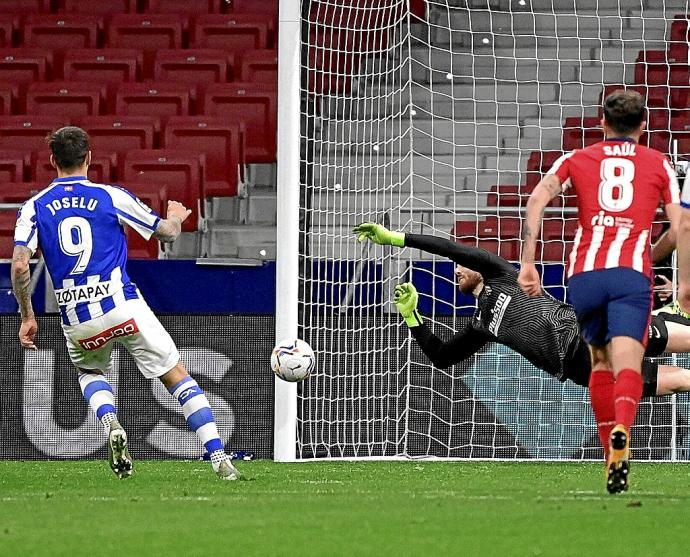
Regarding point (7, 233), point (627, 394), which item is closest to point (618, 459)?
point (627, 394)

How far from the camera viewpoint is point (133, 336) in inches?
251

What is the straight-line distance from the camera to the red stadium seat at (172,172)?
12.1 meters

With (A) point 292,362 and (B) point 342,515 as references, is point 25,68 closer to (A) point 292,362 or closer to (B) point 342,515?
(A) point 292,362

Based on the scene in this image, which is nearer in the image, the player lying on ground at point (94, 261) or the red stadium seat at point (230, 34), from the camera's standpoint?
the player lying on ground at point (94, 261)

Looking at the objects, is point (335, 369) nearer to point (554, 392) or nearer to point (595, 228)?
point (554, 392)

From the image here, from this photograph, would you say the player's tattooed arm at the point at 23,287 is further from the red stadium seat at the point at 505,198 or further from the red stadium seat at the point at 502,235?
the red stadium seat at the point at 505,198

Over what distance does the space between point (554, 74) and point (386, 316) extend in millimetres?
4583

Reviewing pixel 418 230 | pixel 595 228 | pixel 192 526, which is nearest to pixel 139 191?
pixel 418 230

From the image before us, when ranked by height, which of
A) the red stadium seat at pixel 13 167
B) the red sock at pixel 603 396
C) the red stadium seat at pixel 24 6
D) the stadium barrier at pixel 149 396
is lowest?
the stadium barrier at pixel 149 396

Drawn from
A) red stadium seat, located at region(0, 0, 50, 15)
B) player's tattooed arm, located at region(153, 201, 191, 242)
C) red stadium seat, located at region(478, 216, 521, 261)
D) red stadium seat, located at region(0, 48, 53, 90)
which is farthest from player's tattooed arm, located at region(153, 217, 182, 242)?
red stadium seat, located at region(0, 0, 50, 15)

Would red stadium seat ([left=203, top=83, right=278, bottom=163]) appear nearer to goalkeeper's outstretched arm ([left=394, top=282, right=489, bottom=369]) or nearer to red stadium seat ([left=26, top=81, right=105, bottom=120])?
red stadium seat ([left=26, top=81, right=105, bottom=120])

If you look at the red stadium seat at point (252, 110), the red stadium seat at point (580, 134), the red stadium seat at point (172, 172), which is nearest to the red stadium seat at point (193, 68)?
the red stadium seat at point (252, 110)

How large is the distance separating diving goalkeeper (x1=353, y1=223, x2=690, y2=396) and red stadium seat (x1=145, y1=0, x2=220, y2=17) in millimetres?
7216

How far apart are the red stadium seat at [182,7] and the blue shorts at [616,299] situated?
9.45 meters
